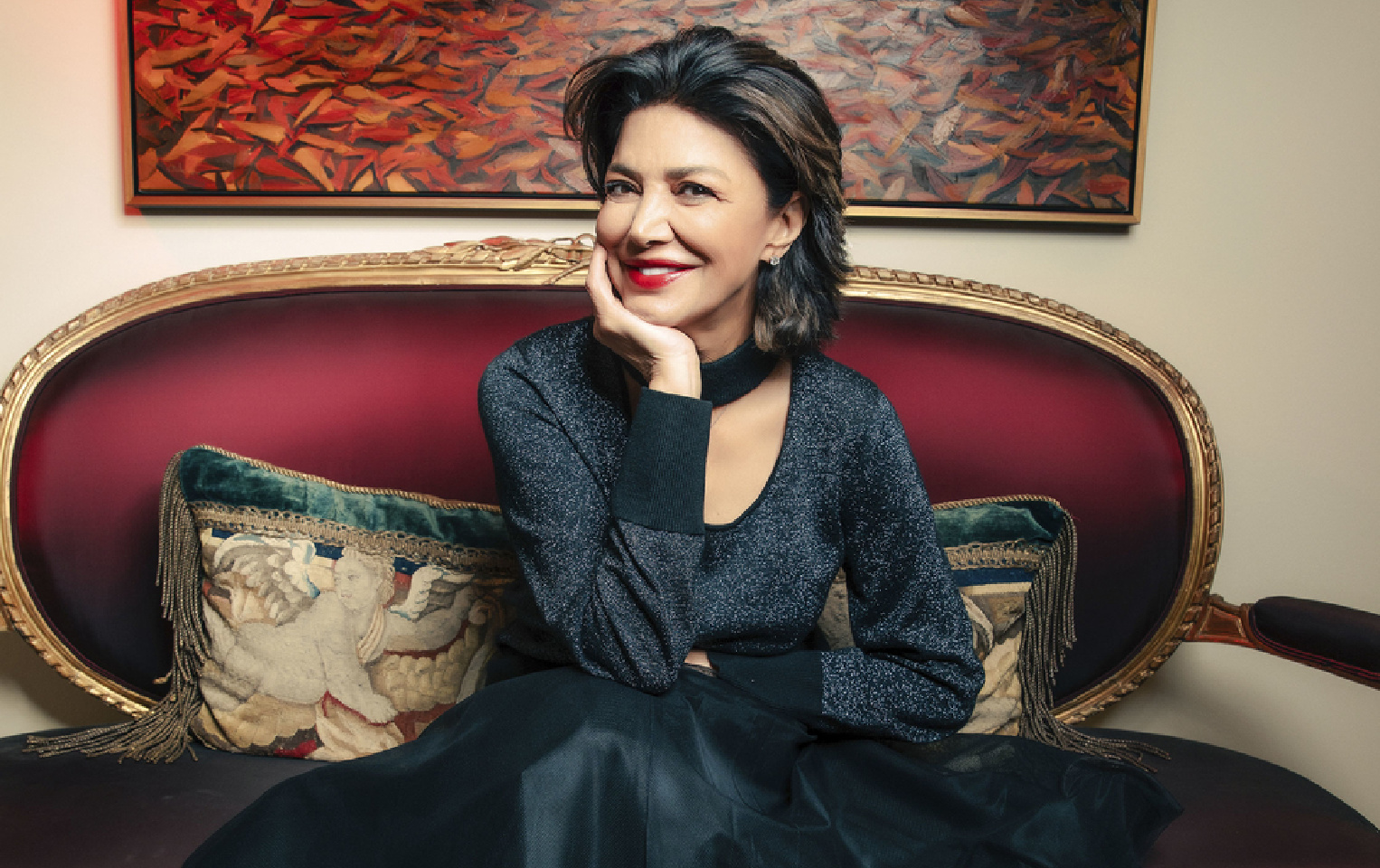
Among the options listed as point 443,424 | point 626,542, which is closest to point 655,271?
point 626,542

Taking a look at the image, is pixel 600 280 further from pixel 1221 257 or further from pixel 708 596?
pixel 1221 257

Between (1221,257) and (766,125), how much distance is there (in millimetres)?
1308

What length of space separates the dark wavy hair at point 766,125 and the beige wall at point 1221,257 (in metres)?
0.63

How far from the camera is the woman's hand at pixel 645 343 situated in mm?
1227

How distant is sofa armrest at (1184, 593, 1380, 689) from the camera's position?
148 cm

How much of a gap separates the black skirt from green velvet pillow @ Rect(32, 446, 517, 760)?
39 centimetres

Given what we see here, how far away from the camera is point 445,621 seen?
1589 mm

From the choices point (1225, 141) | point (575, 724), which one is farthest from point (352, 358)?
point (1225, 141)

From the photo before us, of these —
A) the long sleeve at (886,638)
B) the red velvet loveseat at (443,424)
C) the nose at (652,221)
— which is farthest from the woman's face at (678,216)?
the red velvet loveseat at (443,424)

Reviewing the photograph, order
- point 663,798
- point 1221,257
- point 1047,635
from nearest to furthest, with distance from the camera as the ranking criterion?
point 663,798, point 1047,635, point 1221,257

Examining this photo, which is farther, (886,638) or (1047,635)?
(1047,635)

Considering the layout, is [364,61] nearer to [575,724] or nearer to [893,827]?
[575,724]

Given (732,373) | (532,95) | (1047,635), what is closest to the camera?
(732,373)

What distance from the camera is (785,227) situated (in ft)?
4.47
